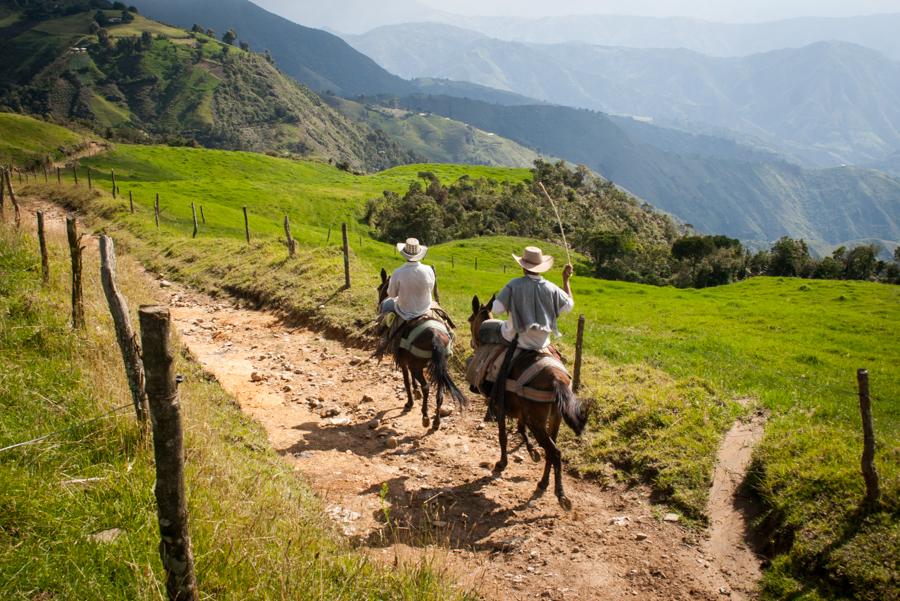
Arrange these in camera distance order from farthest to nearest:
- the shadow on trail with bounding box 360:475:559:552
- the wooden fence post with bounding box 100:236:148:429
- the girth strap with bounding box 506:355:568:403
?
the girth strap with bounding box 506:355:568:403, the shadow on trail with bounding box 360:475:559:552, the wooden fence post with bounding box 100:236:148:429

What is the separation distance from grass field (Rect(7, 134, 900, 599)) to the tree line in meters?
22.3

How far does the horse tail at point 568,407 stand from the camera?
26.5 feet

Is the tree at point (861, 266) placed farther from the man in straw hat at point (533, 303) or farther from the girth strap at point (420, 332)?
the man in straw hat at point (533, 303)

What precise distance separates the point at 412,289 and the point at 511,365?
3.24 m

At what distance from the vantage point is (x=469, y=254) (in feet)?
183

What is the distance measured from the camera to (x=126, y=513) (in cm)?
488

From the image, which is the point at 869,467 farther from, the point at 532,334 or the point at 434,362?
the point at 434,362

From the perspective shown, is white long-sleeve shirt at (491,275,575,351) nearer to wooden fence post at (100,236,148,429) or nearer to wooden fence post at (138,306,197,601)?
wooden fence post at (100,236,148,429)

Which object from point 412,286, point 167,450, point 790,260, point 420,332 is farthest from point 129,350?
point 790,260

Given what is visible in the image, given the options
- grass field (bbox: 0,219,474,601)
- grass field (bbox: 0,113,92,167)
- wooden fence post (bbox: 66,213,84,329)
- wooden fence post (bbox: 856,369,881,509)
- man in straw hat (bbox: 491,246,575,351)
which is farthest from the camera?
grass field (bbox: 0,113,92,167)

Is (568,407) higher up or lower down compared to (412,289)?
lower down

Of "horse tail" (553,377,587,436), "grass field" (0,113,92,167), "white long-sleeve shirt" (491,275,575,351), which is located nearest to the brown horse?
"horse tail" (553,377,587,436)

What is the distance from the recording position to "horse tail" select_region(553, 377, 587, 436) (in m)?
8.06

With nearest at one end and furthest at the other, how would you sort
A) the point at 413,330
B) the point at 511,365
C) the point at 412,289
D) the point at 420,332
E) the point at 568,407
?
the point at 568,407 < the point at 511,365 < the point at 420,332 < the point at 413,330 < the point at 412,289
